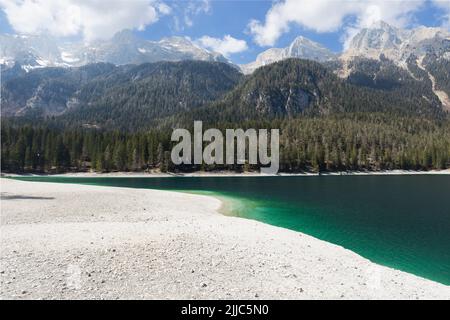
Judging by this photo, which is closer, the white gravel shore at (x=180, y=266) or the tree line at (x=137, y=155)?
the white gravel shore at (x=180, y=266)

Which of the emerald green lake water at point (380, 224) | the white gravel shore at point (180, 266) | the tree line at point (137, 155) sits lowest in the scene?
the emerald green lake water at point (380, 224)

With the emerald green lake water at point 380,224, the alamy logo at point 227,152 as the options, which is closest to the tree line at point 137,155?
the alamy logo at point 227,152

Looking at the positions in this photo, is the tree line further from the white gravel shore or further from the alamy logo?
the white gravel shore

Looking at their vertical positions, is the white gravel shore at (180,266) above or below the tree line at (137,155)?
below

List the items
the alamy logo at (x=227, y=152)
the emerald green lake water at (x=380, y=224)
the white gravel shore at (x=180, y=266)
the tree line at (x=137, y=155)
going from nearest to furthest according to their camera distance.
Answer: the white gravel shore at (x=180, y=266) → the emerald green lake water at (x=380, y=224) → the tree line at (x=137, y=155) → the alamy logo at (x=227, y=152)

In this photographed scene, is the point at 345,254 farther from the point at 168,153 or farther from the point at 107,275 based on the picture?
the point at 168,153

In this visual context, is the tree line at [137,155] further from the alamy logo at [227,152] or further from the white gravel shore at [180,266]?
the white gravel shore at [180,266]

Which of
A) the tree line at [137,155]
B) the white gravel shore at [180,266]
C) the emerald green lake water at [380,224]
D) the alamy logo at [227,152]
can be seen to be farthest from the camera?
the alamy logo at [227,152]

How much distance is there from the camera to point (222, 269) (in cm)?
2053

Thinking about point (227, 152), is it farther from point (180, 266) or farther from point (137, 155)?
point (180, 266)

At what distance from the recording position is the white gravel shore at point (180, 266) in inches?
674

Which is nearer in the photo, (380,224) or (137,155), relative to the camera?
(380,224)

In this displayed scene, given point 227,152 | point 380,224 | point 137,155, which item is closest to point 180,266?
point 380,224

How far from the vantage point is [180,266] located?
804 inches
